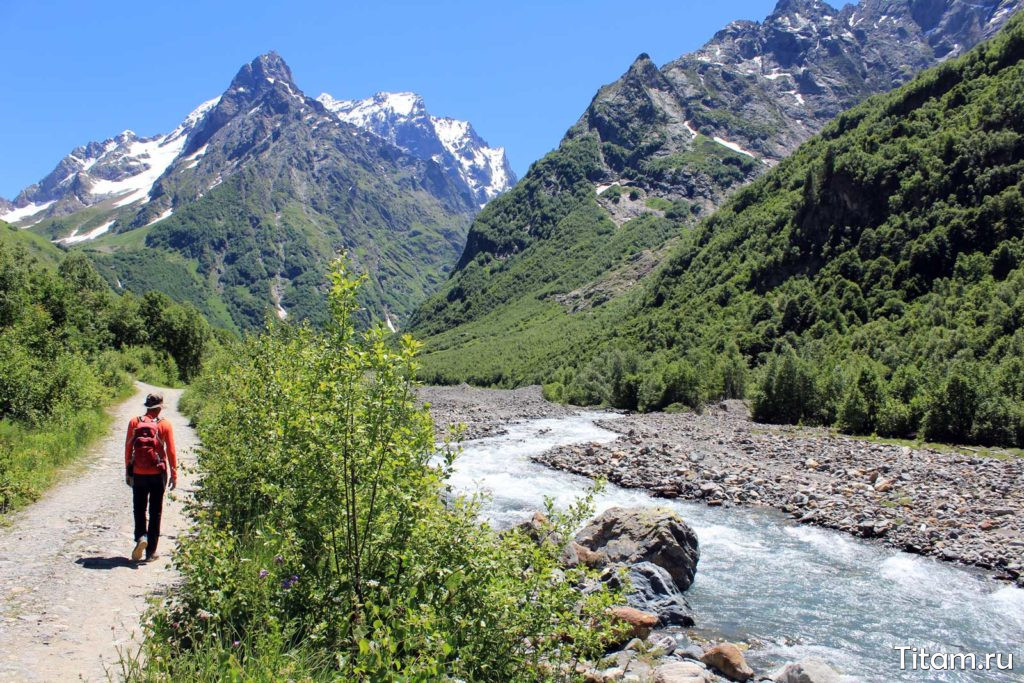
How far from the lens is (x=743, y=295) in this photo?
92.9 metres

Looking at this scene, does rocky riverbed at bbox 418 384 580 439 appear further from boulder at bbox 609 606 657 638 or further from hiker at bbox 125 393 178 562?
hiker at bbox 125 393 178 562

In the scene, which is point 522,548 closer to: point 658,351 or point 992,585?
point 992,585

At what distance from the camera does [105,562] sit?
10.3 metres

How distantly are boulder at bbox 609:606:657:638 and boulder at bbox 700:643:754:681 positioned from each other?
1374 mm

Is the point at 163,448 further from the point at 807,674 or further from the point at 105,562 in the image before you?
the point at 807,674

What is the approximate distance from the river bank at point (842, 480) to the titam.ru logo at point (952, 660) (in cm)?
A: 513

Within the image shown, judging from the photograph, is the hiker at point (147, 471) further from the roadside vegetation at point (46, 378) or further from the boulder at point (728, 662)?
the boulder at point (728, 662)

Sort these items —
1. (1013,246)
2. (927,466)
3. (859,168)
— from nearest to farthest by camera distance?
1. (927,466)
2. (1013,246)
3. (859,168)

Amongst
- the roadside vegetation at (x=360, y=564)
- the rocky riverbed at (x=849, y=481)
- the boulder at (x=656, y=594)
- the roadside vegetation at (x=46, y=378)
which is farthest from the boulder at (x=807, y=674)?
the roadside vegetation at (x=46, y=378)

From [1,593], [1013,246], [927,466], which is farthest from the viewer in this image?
[1013,246]

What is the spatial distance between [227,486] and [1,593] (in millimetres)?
3639

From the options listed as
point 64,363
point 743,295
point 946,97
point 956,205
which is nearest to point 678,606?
point 64,363

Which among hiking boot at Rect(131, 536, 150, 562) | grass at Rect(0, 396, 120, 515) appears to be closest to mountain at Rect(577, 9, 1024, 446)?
hiking boot at Rect(131, 536, 150, 562)

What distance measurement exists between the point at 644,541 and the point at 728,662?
20.0ft
